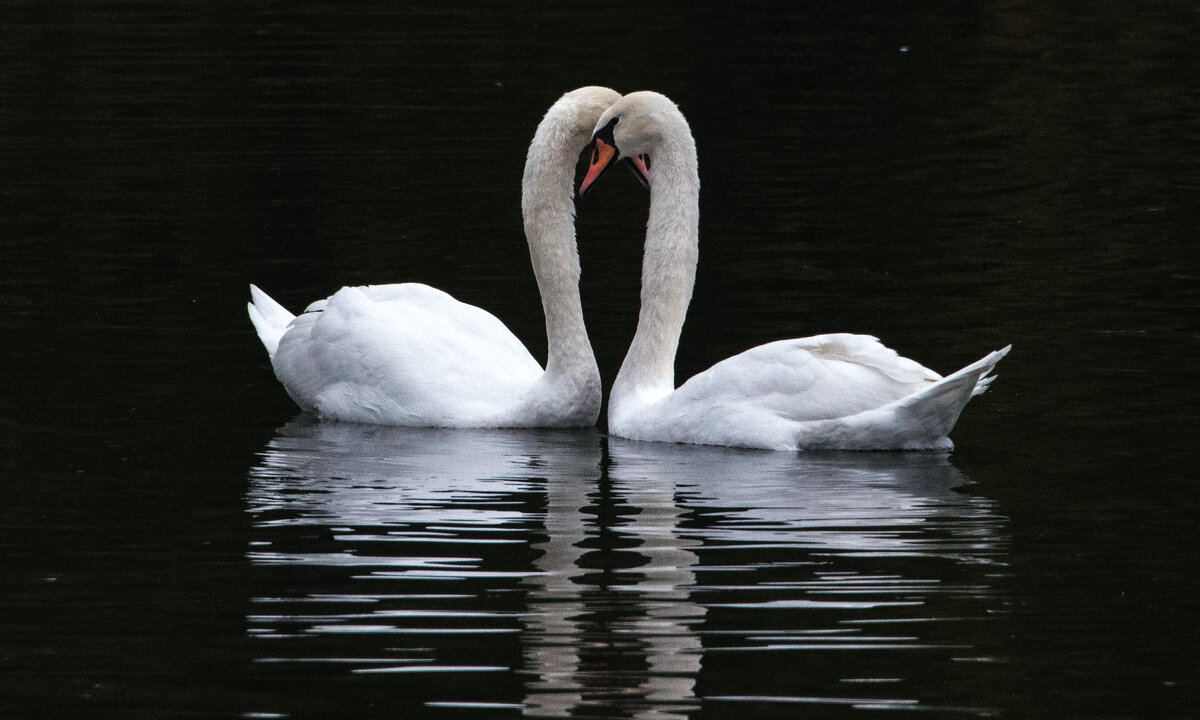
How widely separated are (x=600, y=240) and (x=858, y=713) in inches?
429

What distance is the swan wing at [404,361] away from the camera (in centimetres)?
1183

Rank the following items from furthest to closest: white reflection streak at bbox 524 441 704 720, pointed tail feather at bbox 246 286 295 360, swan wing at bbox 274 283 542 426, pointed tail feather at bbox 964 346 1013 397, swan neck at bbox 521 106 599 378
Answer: pointed tail feather at bbox 246 286 295 360 → swan wing at bbox 274 283 542 426 → swan neck at bbox 521 106 599 378 → pointed tail feather at bbox 964 346 1013 397 → white reflection streak at bbox 524 441 704 720

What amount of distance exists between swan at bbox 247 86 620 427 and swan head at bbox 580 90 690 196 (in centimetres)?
23

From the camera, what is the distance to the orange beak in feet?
38.0

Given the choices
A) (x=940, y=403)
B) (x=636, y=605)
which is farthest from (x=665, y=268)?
(x=636, y=605)

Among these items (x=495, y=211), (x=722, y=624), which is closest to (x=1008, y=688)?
(x=722, y=624)

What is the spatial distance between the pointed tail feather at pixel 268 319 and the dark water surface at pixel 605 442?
269mm

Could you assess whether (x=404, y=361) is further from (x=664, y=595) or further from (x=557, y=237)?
(x=664, y=595)

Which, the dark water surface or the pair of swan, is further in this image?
the pair of swan

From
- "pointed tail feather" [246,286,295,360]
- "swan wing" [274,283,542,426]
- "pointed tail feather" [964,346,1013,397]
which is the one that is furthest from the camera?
"pointed tail feather" [246,286,295,360]

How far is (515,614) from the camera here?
7.90 m

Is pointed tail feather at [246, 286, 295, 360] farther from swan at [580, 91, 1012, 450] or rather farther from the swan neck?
swan at [580, 91, 1012, 450]

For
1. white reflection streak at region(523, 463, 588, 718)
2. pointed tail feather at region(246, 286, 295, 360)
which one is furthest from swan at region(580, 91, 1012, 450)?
pointed tail feather at region(246, 286, 295, 360)

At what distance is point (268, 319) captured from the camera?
1338 cm
